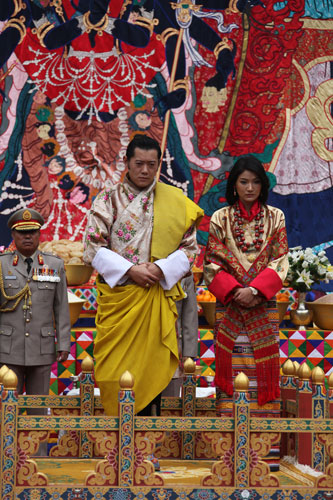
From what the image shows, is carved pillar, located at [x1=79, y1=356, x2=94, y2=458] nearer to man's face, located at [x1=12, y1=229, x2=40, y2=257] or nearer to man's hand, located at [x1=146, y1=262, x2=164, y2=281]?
man's hand, located at [x1=146, y1=262, x2=164, y2=281]

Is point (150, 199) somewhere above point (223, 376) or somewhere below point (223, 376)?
above

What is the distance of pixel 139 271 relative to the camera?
4062 mm

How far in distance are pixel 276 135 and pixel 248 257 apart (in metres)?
3.22

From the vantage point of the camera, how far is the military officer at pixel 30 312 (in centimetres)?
494

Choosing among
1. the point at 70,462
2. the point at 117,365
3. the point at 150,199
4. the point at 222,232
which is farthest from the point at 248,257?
the point at 70,462

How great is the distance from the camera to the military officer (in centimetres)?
494

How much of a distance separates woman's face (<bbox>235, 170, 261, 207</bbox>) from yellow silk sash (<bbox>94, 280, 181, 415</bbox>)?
28.9 inches

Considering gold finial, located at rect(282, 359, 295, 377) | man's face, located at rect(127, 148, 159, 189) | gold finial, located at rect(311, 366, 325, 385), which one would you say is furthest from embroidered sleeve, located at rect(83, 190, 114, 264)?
gold finial, located at rect(311, 366, 325, 385)

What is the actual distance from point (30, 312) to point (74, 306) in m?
1.27

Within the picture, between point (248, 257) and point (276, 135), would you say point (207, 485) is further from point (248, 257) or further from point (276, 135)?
point (276, 135)

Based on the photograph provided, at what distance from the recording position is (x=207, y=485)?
346cm

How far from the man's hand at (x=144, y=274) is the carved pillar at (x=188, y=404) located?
0.57m

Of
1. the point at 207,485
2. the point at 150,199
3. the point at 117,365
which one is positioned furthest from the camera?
the point at 150,199

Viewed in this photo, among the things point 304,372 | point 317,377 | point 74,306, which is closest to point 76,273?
point 74,306
